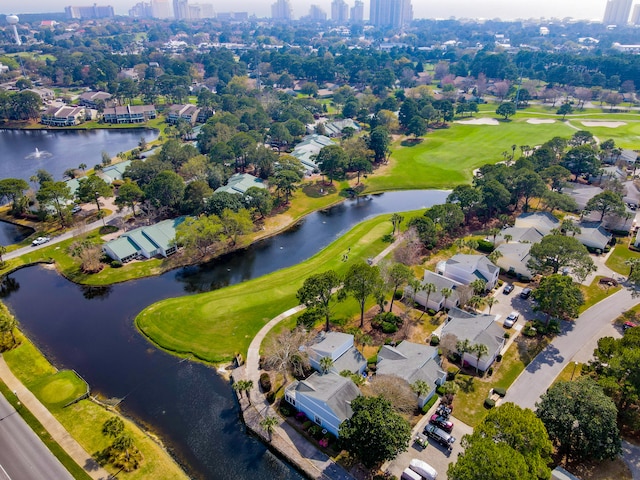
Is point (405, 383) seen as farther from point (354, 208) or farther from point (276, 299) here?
point (354, 208)

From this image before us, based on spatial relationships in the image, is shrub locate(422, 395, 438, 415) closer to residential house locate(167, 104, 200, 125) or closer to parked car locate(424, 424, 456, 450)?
parked car locate(424, 424, 456, 450)

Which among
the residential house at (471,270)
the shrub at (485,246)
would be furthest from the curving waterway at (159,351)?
the shrub at (485,246)

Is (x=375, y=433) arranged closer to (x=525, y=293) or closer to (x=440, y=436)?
(x=440, y=436)

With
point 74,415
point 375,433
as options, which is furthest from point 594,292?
point 74,415

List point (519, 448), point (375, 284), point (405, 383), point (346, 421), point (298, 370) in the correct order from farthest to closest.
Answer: point (375, 284), point (298, 370), point (405, 383), point (346, 421), point (519, 448)

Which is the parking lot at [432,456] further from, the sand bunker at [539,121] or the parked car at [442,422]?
the sand bunker at [539,121]

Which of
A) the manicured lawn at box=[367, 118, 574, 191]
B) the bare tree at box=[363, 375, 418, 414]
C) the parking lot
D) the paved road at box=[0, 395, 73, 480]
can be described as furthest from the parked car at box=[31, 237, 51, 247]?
the parking lot

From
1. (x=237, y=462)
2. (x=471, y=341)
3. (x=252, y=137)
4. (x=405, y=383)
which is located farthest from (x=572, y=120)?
(x=237, y=462)

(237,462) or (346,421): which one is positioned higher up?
(346,421)
